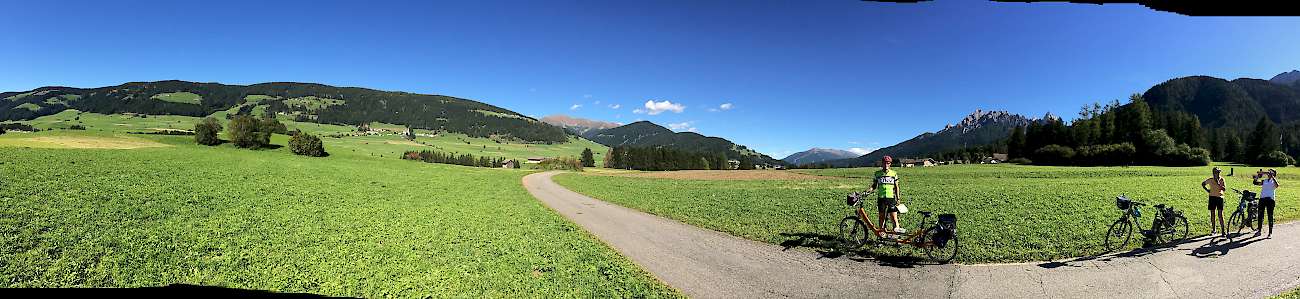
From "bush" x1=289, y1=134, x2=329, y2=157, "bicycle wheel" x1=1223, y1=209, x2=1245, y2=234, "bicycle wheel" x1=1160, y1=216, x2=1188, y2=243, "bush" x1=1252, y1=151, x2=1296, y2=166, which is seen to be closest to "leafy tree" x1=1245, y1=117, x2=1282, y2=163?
"bush" x1=1252, y1=151, x2=1296, y2=166

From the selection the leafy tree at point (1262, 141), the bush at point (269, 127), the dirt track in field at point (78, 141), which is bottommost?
the dirt track in field at point (78, 141)

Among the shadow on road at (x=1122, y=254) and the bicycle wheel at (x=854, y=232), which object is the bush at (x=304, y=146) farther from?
the shadow on road at (x=1122, y=254)

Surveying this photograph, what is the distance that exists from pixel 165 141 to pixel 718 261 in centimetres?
11005

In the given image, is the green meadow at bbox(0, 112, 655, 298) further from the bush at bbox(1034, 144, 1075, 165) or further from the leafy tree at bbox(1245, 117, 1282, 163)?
the leafy tree at bbox(1245, 117, 1282, 163)

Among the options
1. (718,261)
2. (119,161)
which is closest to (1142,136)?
(718,261)

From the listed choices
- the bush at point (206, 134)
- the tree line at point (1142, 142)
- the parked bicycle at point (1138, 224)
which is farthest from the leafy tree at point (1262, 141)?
the bush at point (206, 134)

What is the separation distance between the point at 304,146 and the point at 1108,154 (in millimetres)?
149700

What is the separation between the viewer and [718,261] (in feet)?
47.9

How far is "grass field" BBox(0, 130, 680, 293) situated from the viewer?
1077 cm

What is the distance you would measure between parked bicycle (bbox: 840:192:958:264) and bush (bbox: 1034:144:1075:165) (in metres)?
108

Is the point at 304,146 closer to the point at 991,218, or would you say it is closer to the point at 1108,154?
the point at 991,218

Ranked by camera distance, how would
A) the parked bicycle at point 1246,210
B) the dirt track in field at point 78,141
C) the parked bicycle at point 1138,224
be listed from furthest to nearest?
the dirt track in field at point 78,141 → the parked bicycle at point 1246,210 → the parked bicycle at point 1138,224

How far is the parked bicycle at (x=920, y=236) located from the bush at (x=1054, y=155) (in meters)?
108

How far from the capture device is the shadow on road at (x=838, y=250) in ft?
45.0
